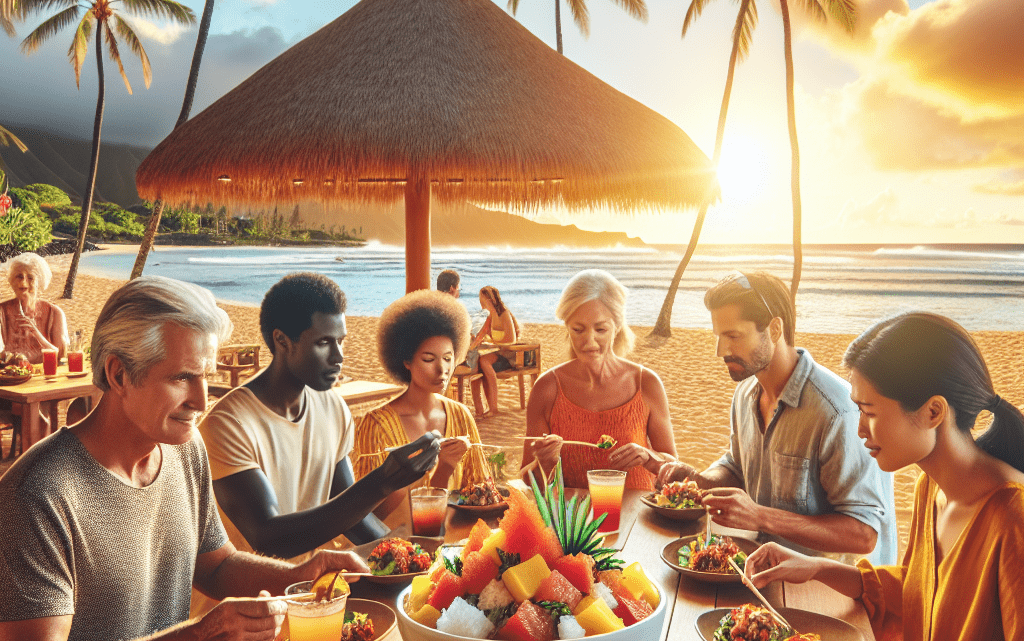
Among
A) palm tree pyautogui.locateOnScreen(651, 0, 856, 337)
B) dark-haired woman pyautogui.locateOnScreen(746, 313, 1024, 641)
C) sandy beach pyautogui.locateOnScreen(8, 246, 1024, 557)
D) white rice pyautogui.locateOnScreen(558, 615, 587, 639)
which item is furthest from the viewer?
palm tree pyautogui.locateOnScreen(651, 0, 856, 337)

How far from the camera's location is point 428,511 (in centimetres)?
199

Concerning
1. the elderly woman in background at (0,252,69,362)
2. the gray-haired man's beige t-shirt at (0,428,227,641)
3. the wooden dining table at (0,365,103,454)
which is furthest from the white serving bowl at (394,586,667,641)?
the elderly woman in background at (0,252,69,362)

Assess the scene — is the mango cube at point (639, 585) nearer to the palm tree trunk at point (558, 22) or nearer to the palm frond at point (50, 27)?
the palm tree trunk at point (558, 22)

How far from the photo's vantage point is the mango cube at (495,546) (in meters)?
1.20

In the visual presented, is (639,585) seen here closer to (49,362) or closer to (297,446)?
(297,446)

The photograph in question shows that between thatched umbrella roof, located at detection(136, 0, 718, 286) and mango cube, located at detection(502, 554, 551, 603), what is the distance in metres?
2.26

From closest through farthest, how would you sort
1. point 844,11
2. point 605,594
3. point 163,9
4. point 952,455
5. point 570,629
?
point 570,629, point 605,594, point 952,455, point 844,11, point 163,9

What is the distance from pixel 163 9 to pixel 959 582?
21313 millimetres

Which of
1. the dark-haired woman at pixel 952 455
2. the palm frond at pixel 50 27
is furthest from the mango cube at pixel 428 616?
the palm frond at pixel 50 27

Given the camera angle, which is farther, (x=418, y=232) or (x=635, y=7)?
(x=635, y=7)

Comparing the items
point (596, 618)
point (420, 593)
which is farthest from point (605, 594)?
point (420, 593)

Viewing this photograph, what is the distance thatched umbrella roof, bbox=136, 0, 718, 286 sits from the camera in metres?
3.18

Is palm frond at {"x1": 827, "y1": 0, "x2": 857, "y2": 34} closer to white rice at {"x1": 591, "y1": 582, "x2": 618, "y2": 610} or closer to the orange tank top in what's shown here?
the orange tank top

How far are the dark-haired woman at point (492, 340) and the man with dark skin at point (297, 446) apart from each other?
5.85 metres
